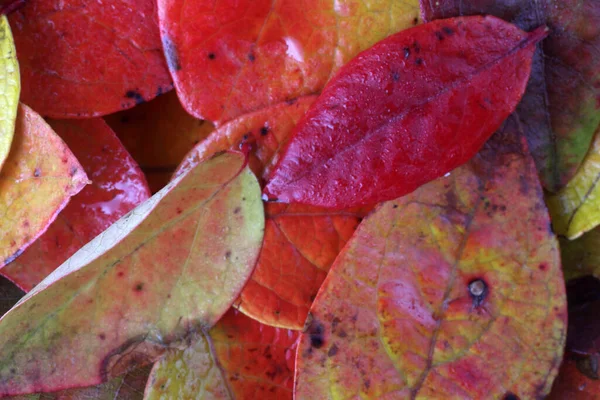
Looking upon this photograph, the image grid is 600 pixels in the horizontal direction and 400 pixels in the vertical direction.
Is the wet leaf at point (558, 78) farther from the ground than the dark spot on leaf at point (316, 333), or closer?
farther from the ground

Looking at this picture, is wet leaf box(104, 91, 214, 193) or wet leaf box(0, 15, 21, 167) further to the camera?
wet leaf box(104, 91, 214, 193)

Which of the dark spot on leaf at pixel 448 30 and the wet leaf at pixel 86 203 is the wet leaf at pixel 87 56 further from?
the dark spot on leaf at pixel 448 30

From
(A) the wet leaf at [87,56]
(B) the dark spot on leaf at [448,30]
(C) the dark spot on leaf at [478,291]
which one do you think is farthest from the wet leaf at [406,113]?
(A) the wet leaf at [87,56]

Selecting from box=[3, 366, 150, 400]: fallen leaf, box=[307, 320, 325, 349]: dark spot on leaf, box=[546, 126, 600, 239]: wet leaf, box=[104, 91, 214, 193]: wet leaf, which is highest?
box=[104, 91, 214, 193]: wet leaf

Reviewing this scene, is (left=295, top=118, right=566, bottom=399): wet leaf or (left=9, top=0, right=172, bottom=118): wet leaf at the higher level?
(left=9, top=0, right=172, bottom=118): wet leaf

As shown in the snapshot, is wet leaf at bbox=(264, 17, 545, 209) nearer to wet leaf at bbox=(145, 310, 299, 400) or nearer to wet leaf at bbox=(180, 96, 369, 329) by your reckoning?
wet leaf at bbox=(180, 96, 369, 329)

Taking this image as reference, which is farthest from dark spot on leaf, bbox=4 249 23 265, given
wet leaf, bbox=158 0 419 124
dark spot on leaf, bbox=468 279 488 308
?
dark spot on leaf, bbox=468 279 488 308

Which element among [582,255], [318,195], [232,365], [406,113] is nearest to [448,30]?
[406,113]
